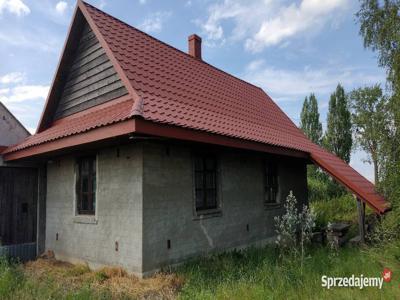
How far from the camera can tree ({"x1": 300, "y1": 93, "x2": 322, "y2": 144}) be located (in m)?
27.4

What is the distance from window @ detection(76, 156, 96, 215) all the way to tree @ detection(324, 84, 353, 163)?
1983 centimetres

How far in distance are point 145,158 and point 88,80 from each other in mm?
3351

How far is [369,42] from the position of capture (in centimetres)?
851

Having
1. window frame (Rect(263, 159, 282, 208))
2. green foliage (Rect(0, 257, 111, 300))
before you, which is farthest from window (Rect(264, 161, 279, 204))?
green foliage (Rect(0, 257, 111, 300))

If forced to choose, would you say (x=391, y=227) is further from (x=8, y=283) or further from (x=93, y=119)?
(x=8, y=283)

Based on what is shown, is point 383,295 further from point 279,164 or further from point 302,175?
point 302,175

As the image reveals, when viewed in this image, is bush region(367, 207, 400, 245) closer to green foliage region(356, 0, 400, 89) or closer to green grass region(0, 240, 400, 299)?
green grass region(0, 240, 400, 299)

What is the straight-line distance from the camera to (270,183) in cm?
1035

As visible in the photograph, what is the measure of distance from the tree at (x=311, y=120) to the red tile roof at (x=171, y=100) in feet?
55.1

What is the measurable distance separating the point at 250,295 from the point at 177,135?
2750mm

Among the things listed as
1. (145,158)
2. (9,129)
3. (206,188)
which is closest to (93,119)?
(145,158)

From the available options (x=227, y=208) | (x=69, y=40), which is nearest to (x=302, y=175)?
(x=227, y=208)

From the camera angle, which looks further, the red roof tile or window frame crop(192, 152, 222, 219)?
window frame crop(192, 152, 222, 219)

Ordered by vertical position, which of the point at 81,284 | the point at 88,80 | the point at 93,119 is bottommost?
the point at 81,284
